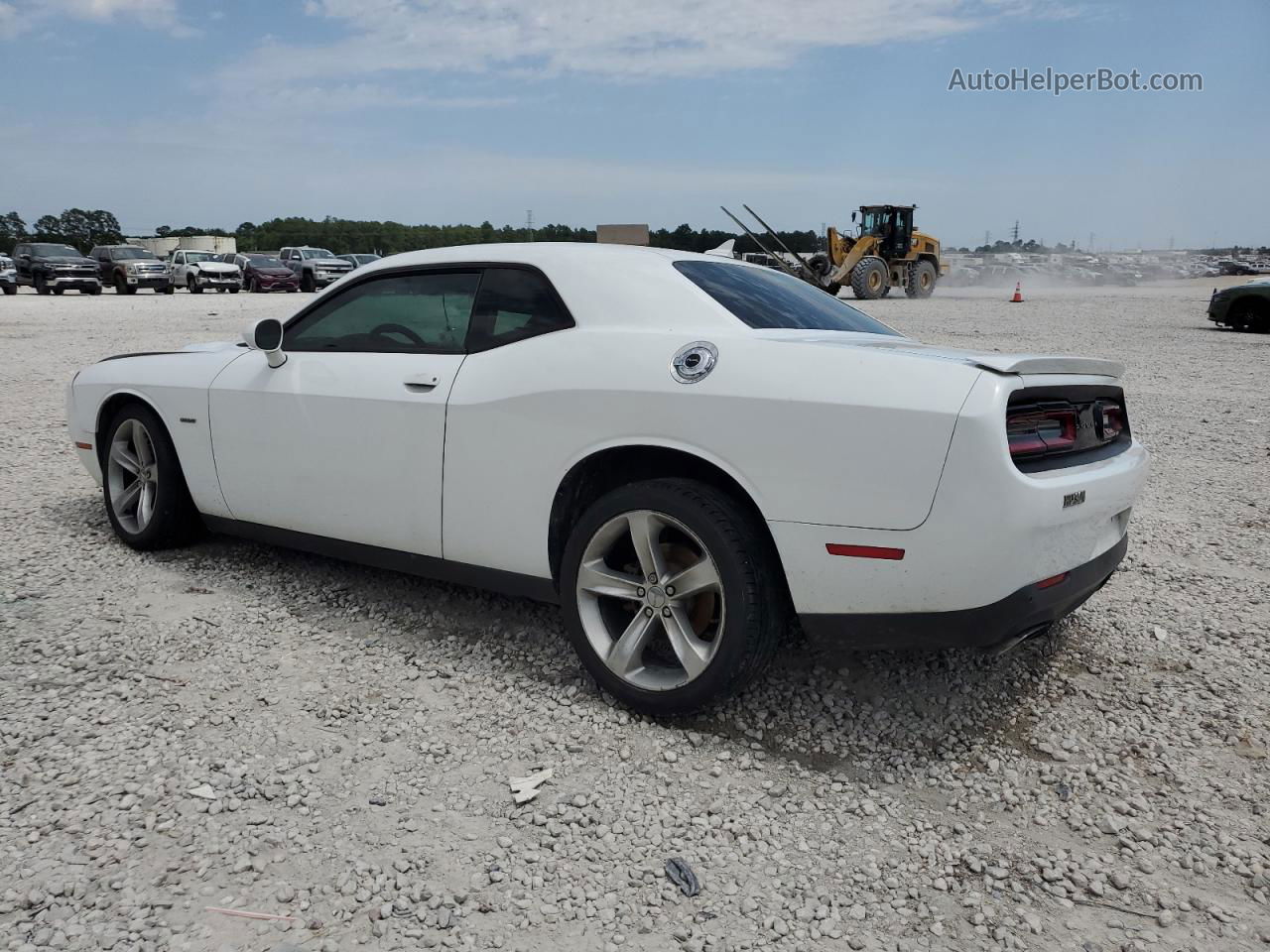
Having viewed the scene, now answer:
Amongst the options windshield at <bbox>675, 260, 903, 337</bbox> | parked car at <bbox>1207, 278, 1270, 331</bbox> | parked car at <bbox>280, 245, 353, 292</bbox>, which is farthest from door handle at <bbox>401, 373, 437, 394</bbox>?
parked car at <bbox>280, 245, 353, 292</bbox>

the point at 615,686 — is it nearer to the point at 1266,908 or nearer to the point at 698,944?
the point at 698,944

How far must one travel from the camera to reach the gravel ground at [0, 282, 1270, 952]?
229 cm

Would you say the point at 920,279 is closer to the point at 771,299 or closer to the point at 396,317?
the point at 771,299

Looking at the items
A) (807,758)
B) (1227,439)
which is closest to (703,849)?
(807,758)

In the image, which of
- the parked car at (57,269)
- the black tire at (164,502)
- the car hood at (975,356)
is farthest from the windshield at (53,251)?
the car hood at (975,356)

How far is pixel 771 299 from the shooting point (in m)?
3.61

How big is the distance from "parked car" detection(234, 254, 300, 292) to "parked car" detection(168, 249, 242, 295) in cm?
49

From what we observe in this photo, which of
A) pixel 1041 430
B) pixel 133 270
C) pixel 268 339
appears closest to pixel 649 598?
pixel 1041 430

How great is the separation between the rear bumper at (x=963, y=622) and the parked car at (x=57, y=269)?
112 feet

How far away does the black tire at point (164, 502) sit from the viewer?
15.1 ft

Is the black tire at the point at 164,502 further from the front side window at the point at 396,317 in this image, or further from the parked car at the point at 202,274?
the parked car at the point at 202,274

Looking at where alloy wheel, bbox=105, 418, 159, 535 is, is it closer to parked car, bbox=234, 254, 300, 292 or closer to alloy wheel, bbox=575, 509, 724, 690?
alloy wheel, bbox=575, 509, 724, 690

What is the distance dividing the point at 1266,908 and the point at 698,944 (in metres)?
1.33

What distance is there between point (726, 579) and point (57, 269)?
34.1m
